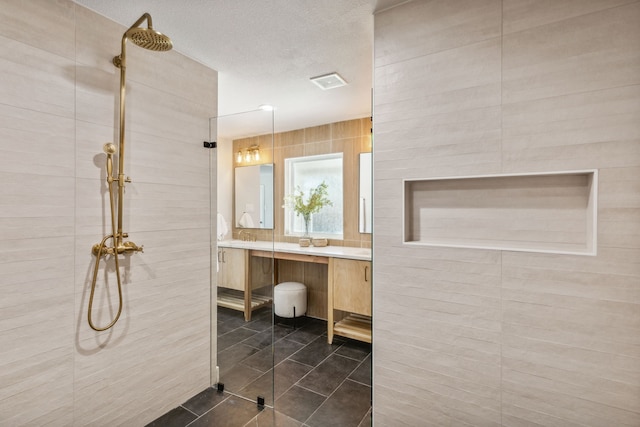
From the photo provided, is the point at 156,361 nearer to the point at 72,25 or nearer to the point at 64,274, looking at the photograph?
the point at 64,274

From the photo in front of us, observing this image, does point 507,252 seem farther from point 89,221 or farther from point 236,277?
point 89,221

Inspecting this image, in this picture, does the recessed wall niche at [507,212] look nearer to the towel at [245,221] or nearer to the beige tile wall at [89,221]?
the towel at [245,221]

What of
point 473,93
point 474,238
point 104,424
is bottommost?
point 104,424

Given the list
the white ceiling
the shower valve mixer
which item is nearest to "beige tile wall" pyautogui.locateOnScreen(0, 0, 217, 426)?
the shower valve mixer

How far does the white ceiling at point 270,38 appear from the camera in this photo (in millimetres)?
1611

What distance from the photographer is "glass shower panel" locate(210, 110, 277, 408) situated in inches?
86.9

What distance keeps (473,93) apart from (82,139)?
1.98 m

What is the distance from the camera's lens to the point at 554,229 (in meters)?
1.37

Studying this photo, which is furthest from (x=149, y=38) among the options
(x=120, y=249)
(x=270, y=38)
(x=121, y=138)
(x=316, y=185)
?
(x=316, y=185)

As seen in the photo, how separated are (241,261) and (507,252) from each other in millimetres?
1696

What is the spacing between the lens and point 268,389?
2.17 m

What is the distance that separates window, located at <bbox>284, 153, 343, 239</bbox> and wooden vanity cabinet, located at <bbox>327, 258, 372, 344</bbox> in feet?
2.37

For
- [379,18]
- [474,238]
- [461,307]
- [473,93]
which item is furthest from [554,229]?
[379,18]

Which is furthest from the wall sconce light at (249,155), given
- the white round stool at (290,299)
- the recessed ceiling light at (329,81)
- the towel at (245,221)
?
the white round stool at (290,299)
